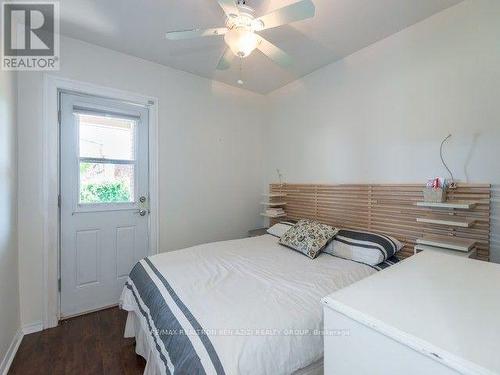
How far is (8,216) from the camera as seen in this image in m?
1.80

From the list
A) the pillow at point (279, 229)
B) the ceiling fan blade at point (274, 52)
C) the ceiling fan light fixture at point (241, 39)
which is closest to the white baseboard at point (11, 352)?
the pillow at point (279, 229)

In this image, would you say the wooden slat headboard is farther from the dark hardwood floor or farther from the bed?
the dark hardwood floor

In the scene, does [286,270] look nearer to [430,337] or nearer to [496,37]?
[430,337]

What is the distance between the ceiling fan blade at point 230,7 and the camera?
138 cm

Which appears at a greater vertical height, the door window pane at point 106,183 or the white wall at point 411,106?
the white wall at point 411,106

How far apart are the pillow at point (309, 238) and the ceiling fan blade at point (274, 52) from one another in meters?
1.47

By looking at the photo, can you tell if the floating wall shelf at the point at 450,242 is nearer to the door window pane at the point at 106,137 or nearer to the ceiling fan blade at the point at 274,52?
the ceiling fan blade at the point at 274,52

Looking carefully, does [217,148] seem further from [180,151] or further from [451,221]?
[451,221]

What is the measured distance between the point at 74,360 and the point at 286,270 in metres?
1.69

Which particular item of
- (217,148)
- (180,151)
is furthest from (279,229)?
(180,151)

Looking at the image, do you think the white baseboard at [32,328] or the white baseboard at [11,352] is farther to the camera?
the white baseboard at [32,328]

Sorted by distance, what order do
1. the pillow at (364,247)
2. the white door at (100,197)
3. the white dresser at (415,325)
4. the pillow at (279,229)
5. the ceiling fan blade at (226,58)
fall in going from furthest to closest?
the pillow at (279,229) < the white door at (100,197) < the pillow at (364,247) < the ceiling fan blade at (226,58) < the white dresser at (415,325)

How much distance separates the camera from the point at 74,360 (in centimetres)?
176
